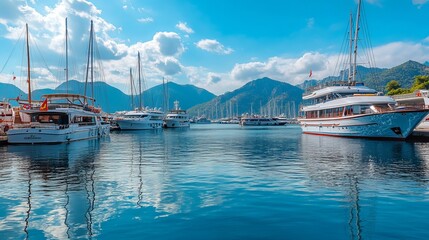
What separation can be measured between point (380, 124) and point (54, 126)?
39.8 metres

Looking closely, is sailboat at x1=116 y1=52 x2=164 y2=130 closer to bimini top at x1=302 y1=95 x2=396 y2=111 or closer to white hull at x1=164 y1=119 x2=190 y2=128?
white hull at x1=164 y1=119 x2=190 y2=128

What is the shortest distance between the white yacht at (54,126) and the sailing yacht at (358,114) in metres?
36.8

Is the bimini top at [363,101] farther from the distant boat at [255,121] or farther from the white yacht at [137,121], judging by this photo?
the distant boat at [255,121]

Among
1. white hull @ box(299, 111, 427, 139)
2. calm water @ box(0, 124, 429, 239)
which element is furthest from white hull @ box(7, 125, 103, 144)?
white hull @ box(299, 111, 427, 139)

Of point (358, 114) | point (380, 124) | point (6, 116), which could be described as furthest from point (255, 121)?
point (6, 116)

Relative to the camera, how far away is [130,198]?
12.4 m

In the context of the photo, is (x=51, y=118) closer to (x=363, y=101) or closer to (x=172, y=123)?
(x=363, y=101)

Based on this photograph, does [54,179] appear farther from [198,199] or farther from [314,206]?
[314,206]

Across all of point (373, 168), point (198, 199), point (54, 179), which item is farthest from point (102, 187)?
point (373, 168)

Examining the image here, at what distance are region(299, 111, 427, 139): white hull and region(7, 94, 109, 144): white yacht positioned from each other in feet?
121

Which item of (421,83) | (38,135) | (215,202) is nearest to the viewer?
(215,202)

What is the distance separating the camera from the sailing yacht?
3759 centimetres

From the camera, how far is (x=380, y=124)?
39.4 metres

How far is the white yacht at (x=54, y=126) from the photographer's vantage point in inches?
1430
